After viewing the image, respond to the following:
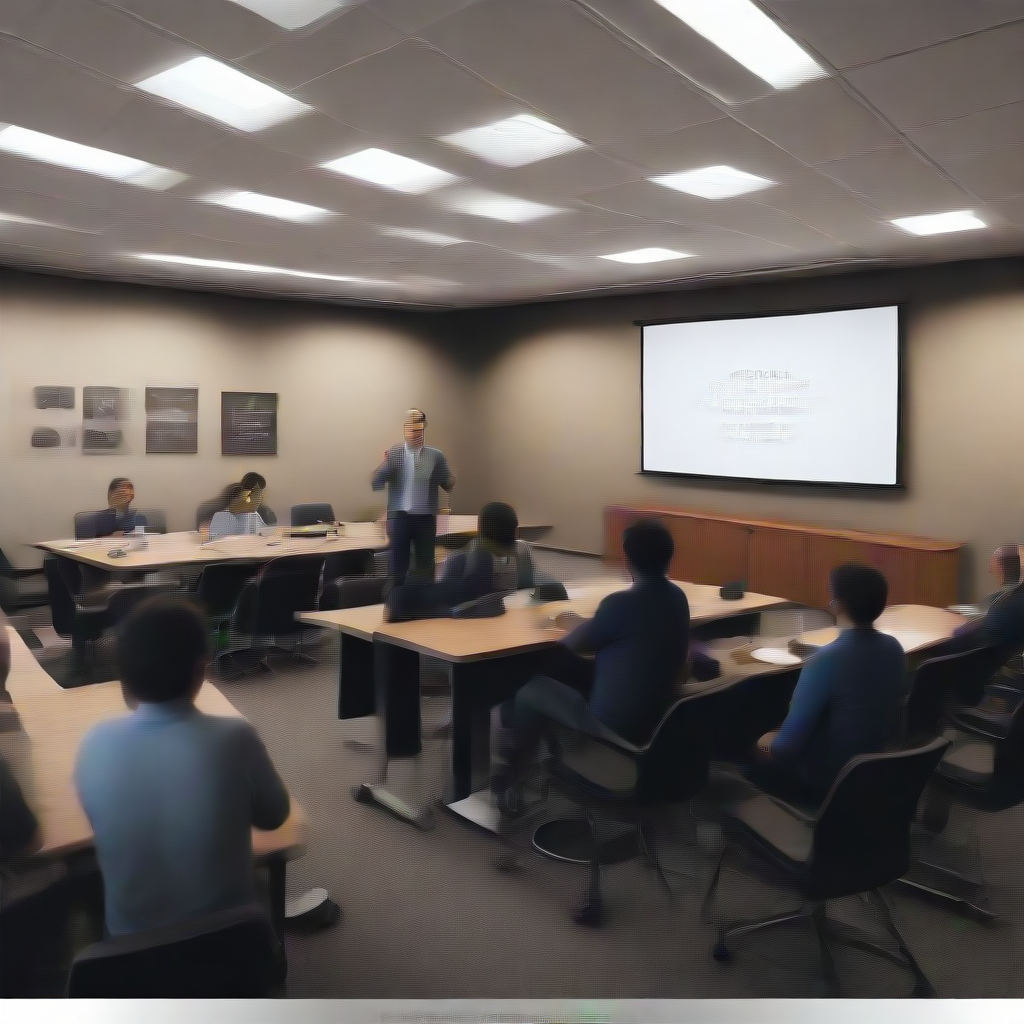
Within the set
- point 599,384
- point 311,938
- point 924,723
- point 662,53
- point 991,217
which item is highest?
point 662,53

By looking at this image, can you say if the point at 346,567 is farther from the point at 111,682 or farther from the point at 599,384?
the point at 599,384

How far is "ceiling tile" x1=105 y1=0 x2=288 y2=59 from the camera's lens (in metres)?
0.82

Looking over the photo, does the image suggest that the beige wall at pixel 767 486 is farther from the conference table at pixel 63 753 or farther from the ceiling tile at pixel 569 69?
the ceiling tile at pixel 569 69

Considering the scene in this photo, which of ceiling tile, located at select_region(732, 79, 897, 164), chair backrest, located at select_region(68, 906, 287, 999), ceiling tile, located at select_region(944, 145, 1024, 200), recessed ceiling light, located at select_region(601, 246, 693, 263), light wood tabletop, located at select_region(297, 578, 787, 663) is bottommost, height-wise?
chair backrest, located at select_region(68, 906, 287, 999)

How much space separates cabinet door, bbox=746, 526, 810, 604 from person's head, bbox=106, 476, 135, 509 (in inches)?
27.0

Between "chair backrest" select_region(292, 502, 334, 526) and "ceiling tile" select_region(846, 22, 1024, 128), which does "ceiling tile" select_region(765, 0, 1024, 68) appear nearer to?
"ceiling tile" select_region(846, 22, 1024, 128)

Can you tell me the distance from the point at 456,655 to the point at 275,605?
0.21 metres

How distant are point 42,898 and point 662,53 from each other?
187cm

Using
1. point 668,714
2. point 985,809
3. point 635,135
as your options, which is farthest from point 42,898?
point 635,135

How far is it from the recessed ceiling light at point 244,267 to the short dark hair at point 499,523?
29 centimetres

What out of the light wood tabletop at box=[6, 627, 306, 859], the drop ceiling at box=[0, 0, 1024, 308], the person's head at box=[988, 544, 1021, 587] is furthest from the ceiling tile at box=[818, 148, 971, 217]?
the light wood tabletop at box=[6, 627, 306, 859]

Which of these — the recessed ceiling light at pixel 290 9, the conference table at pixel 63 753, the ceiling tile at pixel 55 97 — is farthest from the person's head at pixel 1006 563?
the ceiling tile at pixel 55 97

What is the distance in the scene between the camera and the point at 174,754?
653 millimetres

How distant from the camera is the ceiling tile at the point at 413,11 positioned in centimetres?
97
